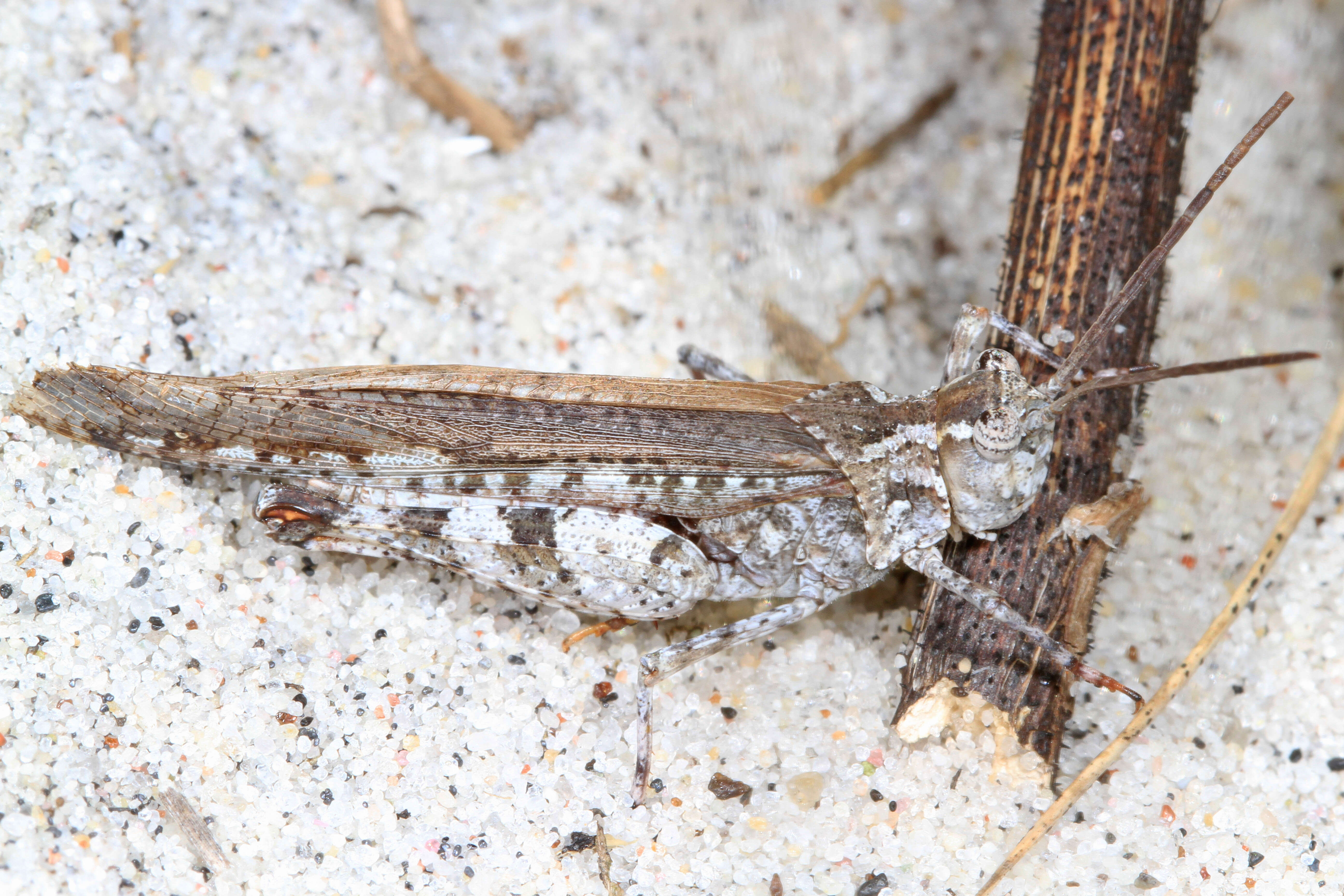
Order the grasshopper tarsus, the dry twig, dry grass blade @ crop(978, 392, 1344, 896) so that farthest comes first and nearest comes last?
the dry twig → the grasshopper tarsus → dry grass blade @ crop(978, 392, 1344, 896)

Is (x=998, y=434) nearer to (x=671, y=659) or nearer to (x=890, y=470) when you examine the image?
(x=890, y=470)

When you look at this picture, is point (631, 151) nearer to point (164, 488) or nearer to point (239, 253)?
point (239, 253)

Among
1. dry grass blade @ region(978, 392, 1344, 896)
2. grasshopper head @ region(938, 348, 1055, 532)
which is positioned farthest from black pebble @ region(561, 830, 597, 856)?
grasshopper head @ region(938, 348, 1055, 532)

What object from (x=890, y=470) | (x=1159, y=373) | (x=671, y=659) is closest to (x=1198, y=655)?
(x=1159, y=373)

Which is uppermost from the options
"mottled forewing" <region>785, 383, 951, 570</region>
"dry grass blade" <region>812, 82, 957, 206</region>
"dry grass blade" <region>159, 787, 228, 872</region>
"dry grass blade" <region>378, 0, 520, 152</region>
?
"dry grass blade" <region>812, 82, 957, 206</region>

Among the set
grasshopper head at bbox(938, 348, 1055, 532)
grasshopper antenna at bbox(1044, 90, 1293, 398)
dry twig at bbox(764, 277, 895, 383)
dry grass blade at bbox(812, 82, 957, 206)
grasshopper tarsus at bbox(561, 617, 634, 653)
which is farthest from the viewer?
dry grass blade at bbox(812, 82, 957, 206)

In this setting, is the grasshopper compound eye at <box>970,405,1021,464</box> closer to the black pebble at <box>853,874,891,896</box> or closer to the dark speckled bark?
the dark speckled bark

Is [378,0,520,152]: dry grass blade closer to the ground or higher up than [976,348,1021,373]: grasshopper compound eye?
higher up

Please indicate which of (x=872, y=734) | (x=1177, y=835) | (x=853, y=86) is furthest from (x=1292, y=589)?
(x=853, y=86)
